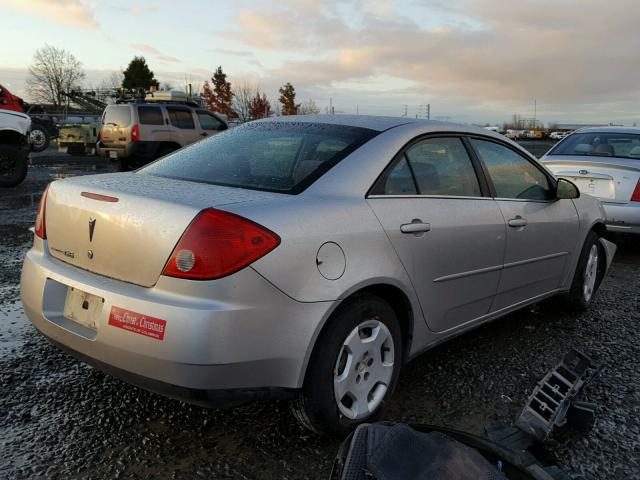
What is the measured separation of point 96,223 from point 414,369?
1.96 m

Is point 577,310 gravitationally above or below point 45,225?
below

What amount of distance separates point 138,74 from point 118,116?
218ft

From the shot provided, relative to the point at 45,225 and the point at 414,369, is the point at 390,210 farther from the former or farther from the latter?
the point at 45,225

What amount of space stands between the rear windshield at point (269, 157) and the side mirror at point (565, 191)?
173 centimetres

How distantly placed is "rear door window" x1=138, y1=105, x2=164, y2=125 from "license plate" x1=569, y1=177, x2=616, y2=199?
10782mm

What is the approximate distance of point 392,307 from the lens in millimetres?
2879

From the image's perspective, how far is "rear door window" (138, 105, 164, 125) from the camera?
1463cm

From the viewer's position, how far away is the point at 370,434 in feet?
5.48

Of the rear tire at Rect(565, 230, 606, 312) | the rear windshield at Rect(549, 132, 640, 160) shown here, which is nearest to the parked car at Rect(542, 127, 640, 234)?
the rear windshield at Rect(549, 132, 640, 160)

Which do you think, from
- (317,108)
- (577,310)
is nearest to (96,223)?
(577,310)

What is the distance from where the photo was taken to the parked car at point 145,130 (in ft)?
47.6

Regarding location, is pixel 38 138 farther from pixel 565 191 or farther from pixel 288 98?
pixel 288 98

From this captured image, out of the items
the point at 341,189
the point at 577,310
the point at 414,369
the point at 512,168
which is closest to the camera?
the point at 341,189

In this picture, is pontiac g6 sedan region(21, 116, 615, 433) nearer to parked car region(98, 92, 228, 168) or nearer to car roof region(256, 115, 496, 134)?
car roof region(256, 115, 496, 134)
